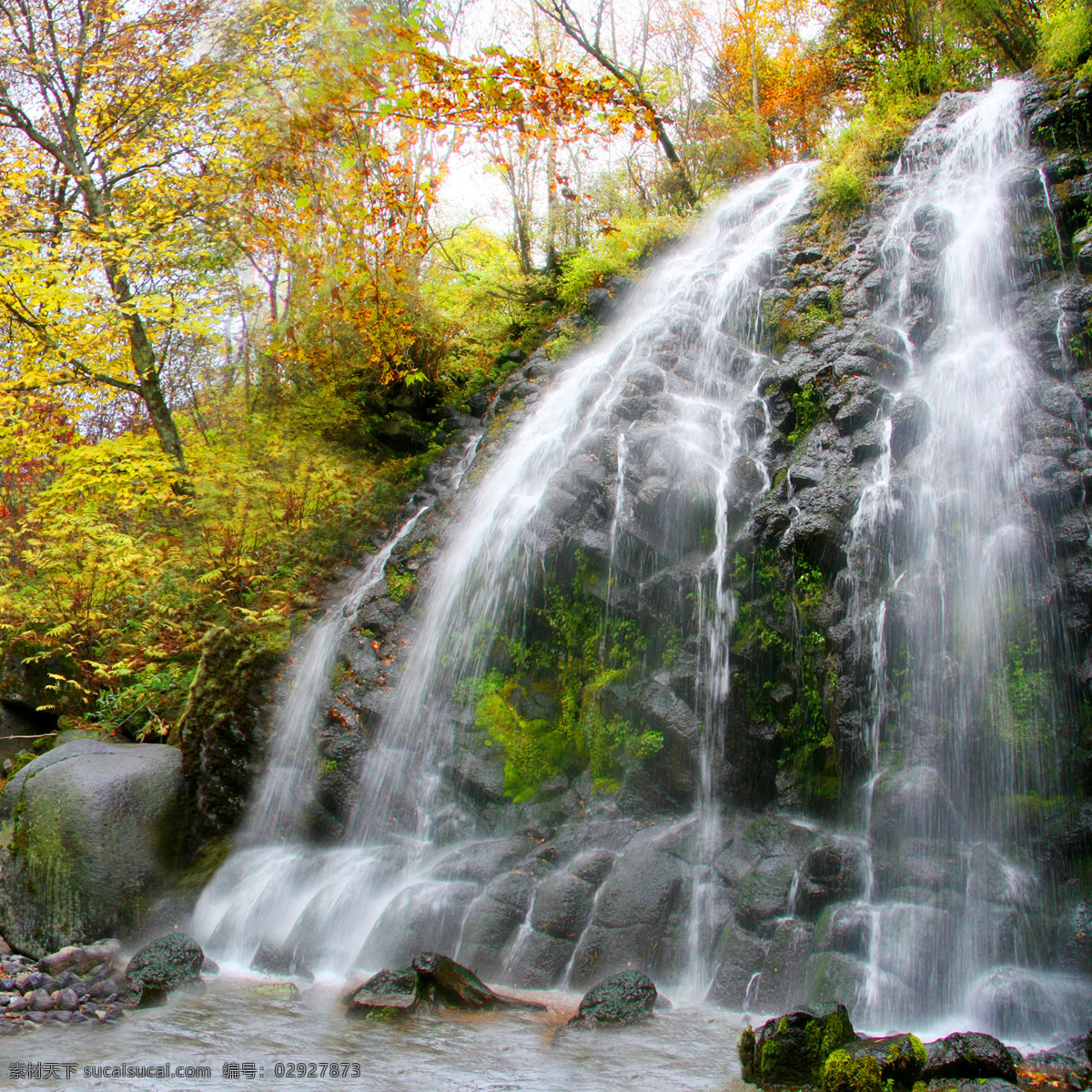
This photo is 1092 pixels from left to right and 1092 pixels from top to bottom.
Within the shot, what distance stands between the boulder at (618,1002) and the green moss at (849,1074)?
145cm

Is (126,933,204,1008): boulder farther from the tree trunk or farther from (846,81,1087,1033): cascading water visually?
the tree trunk

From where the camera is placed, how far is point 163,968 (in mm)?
5891

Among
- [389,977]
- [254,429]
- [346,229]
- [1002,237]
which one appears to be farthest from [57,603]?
[1002,237]

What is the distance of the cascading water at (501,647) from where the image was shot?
20.9 feet

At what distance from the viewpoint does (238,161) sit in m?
13.1

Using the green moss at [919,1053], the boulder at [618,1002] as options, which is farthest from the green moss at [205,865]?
the green moss at [919,1053]

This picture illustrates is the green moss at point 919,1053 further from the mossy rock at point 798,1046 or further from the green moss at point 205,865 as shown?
the green moss at point 205,865

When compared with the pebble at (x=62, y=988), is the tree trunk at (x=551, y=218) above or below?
above

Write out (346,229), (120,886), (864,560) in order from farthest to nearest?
(346,229)
(120,886)
(864,560)

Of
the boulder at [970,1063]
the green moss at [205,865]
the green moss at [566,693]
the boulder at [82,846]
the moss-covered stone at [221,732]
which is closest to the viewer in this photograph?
the boulder at [970,1063]

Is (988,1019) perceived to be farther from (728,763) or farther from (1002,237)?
(1002,237)

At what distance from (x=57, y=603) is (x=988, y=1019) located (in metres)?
11.1

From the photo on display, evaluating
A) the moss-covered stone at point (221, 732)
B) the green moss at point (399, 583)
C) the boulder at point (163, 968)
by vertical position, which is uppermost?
the green moss at point (399, 583)

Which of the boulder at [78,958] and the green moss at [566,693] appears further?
the green moss at [566,693]
